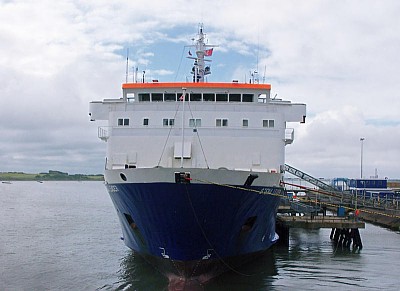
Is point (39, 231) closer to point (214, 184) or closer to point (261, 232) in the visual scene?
point (261, 232)

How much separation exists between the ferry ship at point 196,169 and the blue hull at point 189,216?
34 millimetres

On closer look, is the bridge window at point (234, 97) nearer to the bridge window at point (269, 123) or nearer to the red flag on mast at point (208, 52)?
the bridge window at point (269, 123)

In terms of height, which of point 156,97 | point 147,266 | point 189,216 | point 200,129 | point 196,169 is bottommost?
point 147,266

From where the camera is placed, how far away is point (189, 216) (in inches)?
576

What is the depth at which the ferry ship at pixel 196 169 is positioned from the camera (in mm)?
14719

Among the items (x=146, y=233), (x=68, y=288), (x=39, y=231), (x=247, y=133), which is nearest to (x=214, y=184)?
(x=146, y=233)

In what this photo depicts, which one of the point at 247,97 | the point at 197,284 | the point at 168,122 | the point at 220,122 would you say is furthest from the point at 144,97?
the point at 197,284

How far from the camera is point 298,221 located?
26547mm

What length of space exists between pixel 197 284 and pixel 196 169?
400 centimetres

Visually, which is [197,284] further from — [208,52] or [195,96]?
[208,52]

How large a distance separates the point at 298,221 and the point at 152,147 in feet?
38.3

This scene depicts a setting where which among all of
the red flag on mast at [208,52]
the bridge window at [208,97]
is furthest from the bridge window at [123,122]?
the red flag on mast at [208,52]

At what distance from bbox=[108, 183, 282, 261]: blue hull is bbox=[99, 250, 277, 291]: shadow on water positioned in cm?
97

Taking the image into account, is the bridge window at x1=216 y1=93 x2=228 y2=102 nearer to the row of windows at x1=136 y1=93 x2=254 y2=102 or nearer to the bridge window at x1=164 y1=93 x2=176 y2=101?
the row of windows at x1=136 y1=93 x2=254 y2=102
